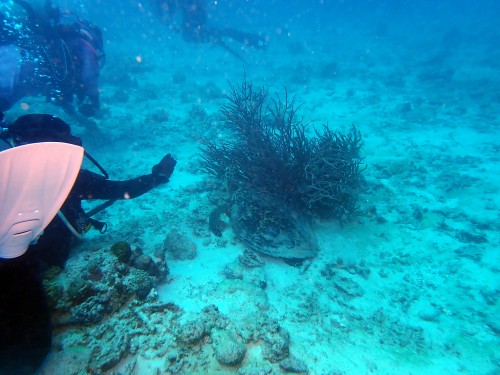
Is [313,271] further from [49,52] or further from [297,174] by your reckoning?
[49,52]

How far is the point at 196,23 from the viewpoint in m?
19.0

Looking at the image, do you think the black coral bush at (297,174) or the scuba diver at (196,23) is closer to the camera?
the black coral bush at (297,174)

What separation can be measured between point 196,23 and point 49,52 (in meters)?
14.2

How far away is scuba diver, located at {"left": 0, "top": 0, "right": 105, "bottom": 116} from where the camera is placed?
6.90m

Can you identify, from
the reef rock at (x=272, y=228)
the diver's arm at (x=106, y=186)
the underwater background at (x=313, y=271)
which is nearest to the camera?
the underwater background at (x=313, y=271)

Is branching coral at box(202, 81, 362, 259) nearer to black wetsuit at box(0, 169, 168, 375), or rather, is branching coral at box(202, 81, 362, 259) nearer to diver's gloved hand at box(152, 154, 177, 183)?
diver's gloved hand at box(152, 154, 177, 183)

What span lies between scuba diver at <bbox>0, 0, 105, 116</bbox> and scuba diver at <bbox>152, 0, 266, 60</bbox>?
11.7 metres

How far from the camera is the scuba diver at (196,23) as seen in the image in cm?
1762

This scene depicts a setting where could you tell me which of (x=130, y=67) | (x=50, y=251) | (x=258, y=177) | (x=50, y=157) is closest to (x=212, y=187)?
(x=258, y=177)

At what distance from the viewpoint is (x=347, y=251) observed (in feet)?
15.6

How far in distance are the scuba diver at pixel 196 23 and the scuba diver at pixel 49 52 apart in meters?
11.7

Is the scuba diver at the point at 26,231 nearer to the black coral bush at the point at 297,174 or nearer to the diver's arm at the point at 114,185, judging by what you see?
the diver's arm at the point at 114,185

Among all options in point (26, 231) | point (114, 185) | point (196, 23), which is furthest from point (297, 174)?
point (196, 23)

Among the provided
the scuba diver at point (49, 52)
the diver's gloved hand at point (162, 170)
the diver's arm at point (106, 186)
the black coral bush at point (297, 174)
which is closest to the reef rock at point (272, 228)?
the black coral bush at point (297, 174)
